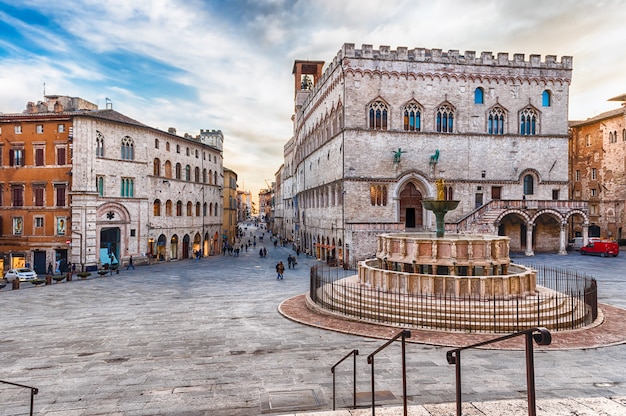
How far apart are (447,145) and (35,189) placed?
3693cm

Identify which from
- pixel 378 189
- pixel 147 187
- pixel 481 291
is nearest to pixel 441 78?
pixel 378 189

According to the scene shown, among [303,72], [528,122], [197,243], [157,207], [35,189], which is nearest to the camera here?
[35,189]

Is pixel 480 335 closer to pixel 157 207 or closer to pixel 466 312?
pixel 466 312

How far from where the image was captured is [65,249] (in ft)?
113

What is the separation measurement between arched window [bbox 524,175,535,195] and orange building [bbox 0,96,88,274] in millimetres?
41681

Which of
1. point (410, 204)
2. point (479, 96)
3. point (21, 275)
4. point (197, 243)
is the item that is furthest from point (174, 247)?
point (479, 96)

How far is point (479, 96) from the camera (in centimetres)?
3747

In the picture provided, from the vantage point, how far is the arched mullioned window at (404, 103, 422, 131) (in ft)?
119

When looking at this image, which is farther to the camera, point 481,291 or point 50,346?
point 481,291

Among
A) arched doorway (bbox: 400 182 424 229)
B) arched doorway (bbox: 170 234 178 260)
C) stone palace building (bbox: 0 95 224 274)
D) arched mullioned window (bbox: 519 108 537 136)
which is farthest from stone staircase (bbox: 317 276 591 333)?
arched doorway (bbox: 170 234 178 260)

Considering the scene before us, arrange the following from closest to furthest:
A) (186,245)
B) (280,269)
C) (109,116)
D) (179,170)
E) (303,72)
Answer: (280,269) < (109,116) < (179,170) < (186,245) < (303,72)

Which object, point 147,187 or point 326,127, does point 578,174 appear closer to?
point 326,127

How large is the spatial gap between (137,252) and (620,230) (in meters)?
52.4

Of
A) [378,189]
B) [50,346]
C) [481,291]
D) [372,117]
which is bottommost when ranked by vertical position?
[50,346]
